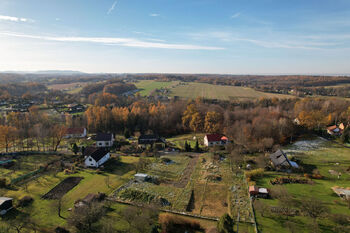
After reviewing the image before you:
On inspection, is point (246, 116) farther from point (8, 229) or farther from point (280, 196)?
point (8, 229)

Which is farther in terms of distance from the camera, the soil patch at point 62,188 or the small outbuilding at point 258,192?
the soil patch at point 62,188

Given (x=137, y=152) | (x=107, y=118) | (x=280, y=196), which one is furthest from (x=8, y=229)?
(x=107, y=118)

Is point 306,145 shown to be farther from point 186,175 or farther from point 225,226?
point 225,226

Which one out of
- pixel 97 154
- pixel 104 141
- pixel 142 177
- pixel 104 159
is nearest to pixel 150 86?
pixel 104 141

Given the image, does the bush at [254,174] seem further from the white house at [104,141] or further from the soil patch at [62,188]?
the white house at [104,141]

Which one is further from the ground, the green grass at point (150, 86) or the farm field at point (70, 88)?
the green grass at point (150, 86)

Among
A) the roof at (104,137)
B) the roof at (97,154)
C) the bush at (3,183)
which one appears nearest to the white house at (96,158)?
the roof at (97,154)
